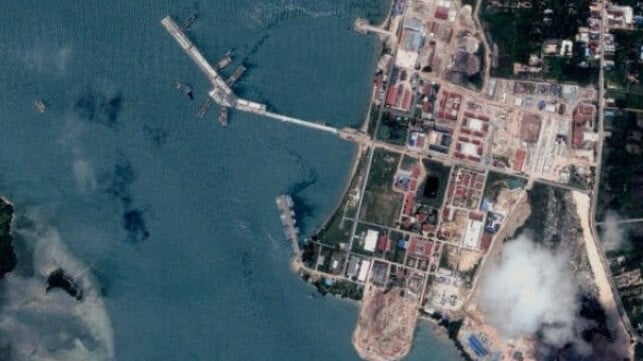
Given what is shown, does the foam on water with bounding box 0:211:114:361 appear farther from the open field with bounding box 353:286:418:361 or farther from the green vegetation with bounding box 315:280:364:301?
the open field with bounding box 353:286:418:361

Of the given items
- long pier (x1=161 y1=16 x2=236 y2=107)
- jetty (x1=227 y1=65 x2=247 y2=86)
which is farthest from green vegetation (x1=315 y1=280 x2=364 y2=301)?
jetty (x1=227 y1=65 x2=247 y2=86)

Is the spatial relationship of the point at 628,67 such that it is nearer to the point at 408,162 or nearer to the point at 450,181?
the point at 450,181

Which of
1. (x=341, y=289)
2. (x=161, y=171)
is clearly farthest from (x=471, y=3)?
Result: (x=161, y=171)

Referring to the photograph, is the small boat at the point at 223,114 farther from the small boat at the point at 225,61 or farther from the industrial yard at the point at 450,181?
the small boat at the point at 225,61

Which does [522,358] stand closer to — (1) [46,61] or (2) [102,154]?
(2) [102,154]

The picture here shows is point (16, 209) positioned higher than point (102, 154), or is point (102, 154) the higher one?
point (102, 154)

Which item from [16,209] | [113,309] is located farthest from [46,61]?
[113,309]
